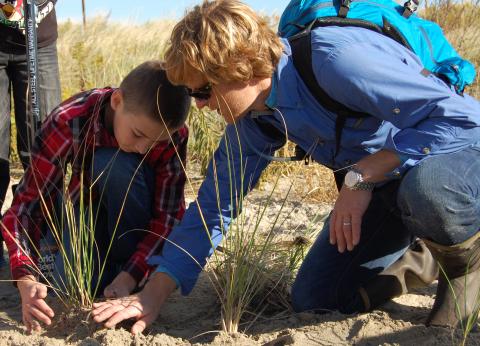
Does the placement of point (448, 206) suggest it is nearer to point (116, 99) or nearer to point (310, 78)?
point (310, 78)

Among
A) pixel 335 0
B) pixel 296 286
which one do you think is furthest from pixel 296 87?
pixel 296 286

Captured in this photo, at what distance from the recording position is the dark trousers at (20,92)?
3383mm

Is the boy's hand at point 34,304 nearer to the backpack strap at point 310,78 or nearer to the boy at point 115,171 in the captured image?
the boy at point 115,171

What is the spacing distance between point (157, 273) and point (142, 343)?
0.31 meters

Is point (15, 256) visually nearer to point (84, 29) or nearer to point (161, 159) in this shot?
point (161, 159)

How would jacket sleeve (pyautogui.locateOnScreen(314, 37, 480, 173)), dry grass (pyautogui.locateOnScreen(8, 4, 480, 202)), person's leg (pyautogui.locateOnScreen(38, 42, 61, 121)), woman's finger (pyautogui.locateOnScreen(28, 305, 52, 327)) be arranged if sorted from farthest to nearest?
dry grass (pyautogui.locateOnScreen(8, 4, 480, 202)) < person's leg (pyautogui.locateOnScreen(38, 42, 61, 121)) < woman's finger (pyautogui.locateOnScreen(28, 305, 52, 327)) < jacket sleeve (pyautogui.locateOnScreen(314, 37, 480, 173))

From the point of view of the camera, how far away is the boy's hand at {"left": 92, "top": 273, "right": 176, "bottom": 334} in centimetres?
234

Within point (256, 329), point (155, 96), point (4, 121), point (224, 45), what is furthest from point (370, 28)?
point (4, 121)

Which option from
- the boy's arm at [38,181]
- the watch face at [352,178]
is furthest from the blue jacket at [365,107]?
the boy's arm at [38,181]

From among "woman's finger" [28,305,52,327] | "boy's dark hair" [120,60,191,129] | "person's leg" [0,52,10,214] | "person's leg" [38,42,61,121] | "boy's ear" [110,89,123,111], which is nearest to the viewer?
"woman's finger" [28,305,52,327]

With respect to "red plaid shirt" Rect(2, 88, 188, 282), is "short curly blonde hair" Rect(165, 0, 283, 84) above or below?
above

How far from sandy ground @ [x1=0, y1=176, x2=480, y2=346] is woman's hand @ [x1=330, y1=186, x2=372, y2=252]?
0.34 meters

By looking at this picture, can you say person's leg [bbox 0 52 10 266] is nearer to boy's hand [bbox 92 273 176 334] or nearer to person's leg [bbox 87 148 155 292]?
person's leg [bbox 87 148 155 292]

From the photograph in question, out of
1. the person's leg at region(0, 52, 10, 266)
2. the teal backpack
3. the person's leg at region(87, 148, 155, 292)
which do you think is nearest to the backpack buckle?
the teal backpack
